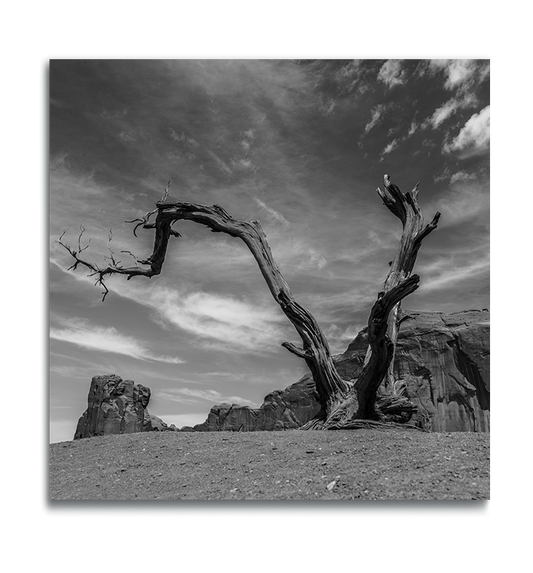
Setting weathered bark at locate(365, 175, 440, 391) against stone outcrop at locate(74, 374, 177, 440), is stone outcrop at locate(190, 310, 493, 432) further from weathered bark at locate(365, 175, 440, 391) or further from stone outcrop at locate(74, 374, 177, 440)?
weathered bark at locate(365, 175, 440, 391)

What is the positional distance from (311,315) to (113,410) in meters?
43.9

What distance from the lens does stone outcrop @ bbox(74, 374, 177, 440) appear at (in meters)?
46.8

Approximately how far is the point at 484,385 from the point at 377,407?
207ft

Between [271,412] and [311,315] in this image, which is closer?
[311,315]

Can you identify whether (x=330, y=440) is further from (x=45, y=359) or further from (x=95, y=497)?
(x=45, y=359)

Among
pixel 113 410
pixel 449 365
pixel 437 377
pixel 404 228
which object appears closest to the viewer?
pixel 404 228

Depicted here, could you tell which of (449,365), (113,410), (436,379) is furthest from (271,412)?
(449,365)

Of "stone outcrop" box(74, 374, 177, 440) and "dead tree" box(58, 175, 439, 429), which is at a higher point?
"dead tree" box(58, 175, 439, 429)

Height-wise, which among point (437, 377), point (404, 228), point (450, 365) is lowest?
point (437, 377)

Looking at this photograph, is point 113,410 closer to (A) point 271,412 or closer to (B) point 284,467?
(A) point 271,412

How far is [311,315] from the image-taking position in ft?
28.0

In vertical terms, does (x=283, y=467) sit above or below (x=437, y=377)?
above

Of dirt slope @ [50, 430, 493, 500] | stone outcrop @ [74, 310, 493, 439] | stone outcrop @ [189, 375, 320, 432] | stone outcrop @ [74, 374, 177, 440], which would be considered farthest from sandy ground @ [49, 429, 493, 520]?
stone outcrop @ [189, 375, 320, 432]

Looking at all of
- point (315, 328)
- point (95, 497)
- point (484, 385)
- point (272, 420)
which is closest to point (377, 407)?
point (315, 328)
